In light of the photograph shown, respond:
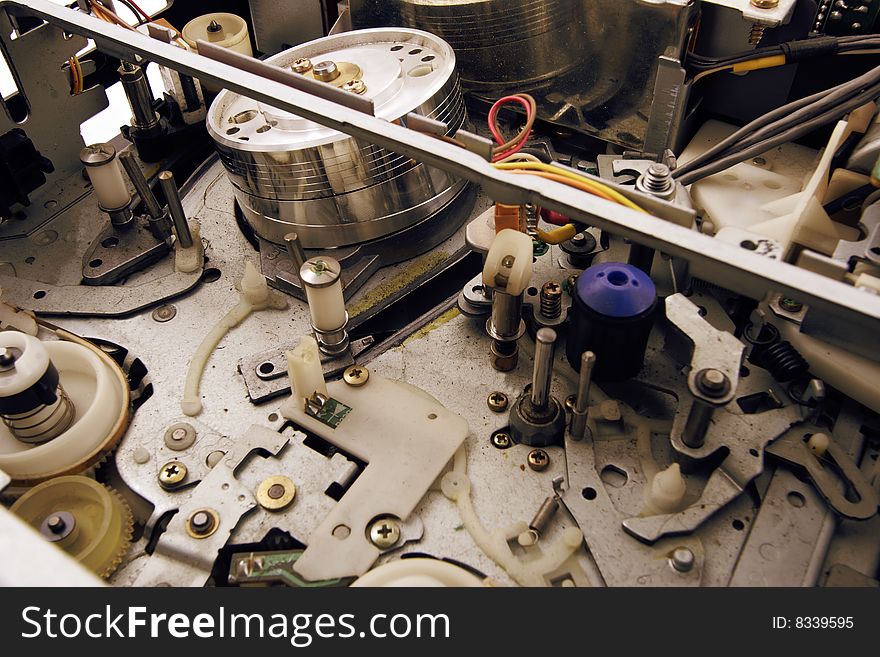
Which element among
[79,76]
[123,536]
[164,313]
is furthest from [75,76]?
[123,536]

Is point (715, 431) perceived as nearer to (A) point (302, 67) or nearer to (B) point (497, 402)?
(B) point (497, 402)

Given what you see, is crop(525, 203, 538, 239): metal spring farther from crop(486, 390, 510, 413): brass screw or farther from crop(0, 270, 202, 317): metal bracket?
crop(0, 270, 202, 317): metal bracket

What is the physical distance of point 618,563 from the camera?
Result: 139 cm

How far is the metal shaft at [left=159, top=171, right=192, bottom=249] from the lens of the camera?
185cm

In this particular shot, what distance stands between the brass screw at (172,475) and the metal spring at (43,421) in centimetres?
23

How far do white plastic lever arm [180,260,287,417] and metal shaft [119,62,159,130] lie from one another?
0.69m

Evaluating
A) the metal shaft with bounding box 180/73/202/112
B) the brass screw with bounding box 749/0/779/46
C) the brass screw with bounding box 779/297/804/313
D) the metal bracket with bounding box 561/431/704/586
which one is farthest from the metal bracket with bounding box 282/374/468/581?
the metal shaft with bounding box 180/73/202/112

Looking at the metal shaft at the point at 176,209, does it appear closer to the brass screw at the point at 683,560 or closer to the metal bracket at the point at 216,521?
the metal bracket at the point at 216,521

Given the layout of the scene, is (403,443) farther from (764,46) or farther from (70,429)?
(764,46)

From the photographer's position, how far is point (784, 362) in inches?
62.2

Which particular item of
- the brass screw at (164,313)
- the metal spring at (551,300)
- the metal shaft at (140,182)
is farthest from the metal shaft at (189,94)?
the metal spring at (551,300)

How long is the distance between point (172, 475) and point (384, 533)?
0.47 m

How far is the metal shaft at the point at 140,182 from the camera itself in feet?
6.18

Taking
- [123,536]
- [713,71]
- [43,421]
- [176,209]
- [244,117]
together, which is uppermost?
[713,71]
